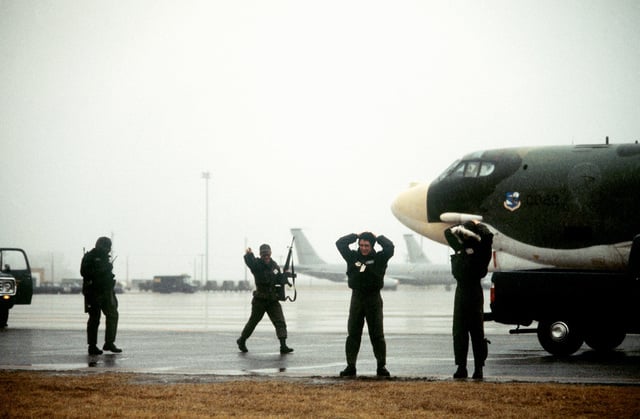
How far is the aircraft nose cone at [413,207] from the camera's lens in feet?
81.2

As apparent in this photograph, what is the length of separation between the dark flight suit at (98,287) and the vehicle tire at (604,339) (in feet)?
30.9

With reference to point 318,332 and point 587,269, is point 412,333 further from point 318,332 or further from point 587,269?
point 587,269

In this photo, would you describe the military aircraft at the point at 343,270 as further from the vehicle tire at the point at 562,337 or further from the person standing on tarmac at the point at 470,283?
the person standing on tarmac at the point at 470,283

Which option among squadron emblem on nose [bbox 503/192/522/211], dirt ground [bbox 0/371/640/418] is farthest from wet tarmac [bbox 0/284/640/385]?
squadron emblem on nose [bbox 503/192/522/211]

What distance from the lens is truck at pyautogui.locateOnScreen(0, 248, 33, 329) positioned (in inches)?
1025

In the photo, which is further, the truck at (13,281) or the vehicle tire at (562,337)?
the truck at (13,281)

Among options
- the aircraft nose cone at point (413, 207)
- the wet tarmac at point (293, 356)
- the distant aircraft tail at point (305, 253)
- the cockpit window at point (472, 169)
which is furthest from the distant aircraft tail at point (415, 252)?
A: the cockpit window at point (472, 169)

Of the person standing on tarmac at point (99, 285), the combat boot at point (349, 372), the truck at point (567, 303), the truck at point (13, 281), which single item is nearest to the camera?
the combat boot at point (349, 372)

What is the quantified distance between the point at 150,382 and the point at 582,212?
42.6 feet

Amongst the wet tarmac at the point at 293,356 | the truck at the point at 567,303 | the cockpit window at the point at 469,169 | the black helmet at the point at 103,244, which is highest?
the cockpit window at the point at 469,169

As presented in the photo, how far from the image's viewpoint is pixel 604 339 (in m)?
18.9

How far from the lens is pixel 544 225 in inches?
891

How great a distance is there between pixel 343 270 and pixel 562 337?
8625 cm

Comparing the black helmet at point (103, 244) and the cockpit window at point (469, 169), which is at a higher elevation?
the cockpit window at point (469, 169)
